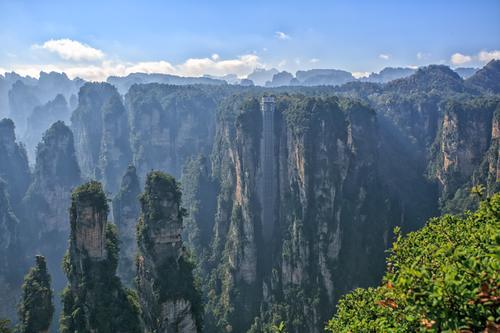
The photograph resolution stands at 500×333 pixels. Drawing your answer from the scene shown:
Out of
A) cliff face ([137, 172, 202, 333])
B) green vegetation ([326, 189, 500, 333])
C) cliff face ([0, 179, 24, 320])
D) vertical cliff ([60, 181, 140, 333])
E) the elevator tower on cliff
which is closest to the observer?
green vegetation ([326, 189, 500, 333])

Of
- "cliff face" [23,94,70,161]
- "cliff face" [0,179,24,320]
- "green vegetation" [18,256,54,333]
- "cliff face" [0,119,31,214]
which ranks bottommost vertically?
"cliff face" [0,179,24,320]

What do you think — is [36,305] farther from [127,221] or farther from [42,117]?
[42,117]

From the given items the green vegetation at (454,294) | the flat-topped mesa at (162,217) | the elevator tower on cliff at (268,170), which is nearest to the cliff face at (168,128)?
the elevator tower on cliff at (268,170)

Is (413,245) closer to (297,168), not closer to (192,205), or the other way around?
(297,168)

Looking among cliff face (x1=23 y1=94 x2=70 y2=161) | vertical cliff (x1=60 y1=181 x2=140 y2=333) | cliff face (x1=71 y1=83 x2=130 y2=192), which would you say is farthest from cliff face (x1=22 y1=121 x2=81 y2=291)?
cliff face (x1=23 y1=94 x2=70 y2=161)

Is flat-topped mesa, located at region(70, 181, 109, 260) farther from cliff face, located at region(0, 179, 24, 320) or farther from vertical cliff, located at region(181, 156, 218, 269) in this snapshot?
vertical cliff, located at region(181, 156, 218, 269)
